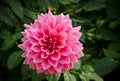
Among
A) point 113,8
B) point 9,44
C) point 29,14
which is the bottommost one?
point 9,44

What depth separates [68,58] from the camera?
1606 millimetres

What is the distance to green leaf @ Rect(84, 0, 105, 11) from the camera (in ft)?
10.8

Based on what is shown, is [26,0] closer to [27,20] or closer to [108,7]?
[27,20]

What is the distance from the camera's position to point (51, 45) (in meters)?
1.66

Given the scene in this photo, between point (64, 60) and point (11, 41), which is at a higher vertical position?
point (11, 41)

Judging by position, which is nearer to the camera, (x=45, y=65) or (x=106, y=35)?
(x=45, y=65)

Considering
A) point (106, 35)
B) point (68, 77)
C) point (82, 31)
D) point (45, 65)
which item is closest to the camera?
point (45, 65)

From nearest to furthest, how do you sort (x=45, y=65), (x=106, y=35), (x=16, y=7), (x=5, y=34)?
(x=45, y=65) < (x=16, y=7) < (x=5, y=34) < (x=106, y=35)

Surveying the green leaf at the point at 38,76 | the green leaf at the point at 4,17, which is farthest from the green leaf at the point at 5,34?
the green leaf at the point at 38,76

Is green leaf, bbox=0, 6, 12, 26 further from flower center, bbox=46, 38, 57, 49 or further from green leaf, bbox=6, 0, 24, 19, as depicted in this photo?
flower center, bbox=46, 38, 57, 49

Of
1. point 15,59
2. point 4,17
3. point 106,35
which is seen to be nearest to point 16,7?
point 4,17

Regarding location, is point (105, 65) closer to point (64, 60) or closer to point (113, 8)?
point (113, 8)

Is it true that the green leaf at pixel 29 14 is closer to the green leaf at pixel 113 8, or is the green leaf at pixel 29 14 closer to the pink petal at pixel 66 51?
the pink petal at pixel 66 51

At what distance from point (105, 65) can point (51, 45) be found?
4.27ft
